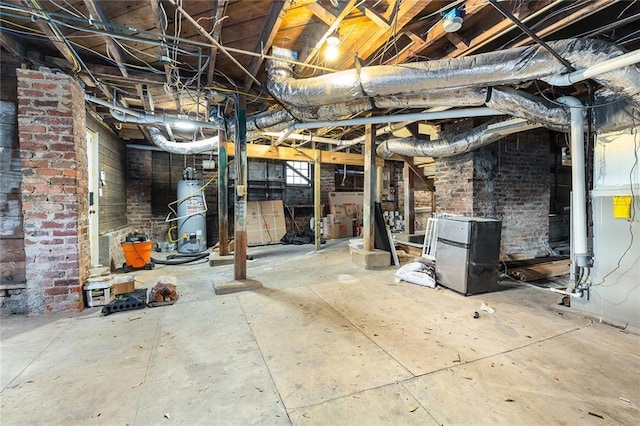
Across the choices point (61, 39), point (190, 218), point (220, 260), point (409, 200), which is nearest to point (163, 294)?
point (220, 260)

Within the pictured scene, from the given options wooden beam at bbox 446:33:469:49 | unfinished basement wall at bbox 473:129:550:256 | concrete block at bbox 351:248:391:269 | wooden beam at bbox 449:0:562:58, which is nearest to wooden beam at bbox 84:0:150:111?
wooden beam at bbox 446:33:469:49

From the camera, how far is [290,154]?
18.9ft

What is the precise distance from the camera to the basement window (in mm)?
7883

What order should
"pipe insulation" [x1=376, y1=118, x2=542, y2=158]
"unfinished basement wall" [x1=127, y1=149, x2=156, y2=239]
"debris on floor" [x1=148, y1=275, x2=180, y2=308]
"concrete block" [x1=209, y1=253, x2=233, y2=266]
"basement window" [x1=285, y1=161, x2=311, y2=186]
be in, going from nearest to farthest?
"debris on floor" [x1=148, y1=275, x2=180, y2=308]
"pipe insulation" [x1=376, y1=118, x2=542, y2=158]
"concrete block" [x1=209, y1=253, x2=233, y2=266]
"unfinished basement wall" [x1=127, y1=149, x2=156, y2=239]
"basement window" [x1=285, y1=161, x2=311, y2=186]

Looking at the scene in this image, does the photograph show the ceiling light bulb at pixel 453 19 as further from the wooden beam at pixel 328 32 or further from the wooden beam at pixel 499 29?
the wooden beam at pixel 328 32

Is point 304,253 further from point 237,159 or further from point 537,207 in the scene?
point 537,207

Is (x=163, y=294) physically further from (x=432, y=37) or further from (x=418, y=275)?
(x=432, y=37)

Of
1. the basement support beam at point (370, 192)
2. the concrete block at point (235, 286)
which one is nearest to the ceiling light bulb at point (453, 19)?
the basement support beam at point (370, 192)

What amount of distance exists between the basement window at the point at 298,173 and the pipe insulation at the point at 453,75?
500 centimetres

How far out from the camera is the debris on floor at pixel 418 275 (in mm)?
3371

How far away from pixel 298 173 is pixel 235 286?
5.20m

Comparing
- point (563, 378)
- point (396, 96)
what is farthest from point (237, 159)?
point (563, 378)

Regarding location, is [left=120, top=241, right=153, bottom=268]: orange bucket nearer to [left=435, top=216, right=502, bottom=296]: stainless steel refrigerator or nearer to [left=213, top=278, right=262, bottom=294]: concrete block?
[left=213, top=278, right=262, bottom=294]: concrete block

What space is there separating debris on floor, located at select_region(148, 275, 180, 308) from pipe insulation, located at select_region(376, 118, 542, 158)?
418 cm
